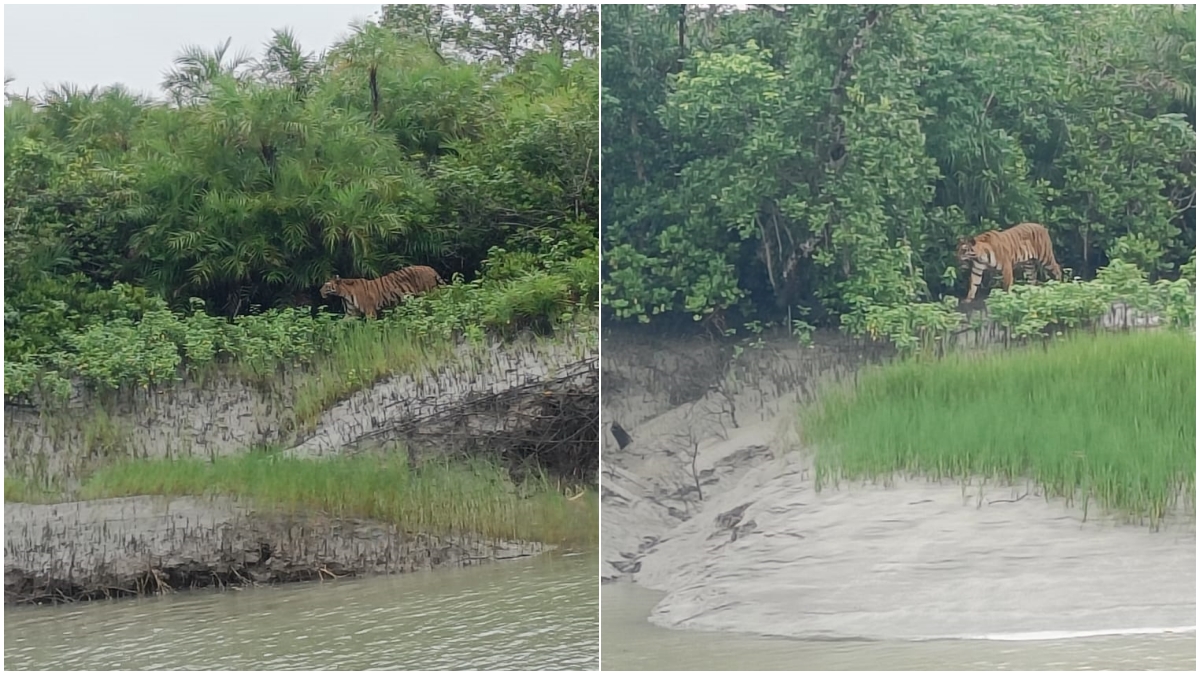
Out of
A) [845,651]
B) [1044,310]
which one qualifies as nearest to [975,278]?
[1044,310]

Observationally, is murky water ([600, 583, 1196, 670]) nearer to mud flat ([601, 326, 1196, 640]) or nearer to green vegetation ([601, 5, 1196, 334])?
mud flat ([601, 326, 1196, 640])

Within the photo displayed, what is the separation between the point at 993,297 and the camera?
6.02 meters

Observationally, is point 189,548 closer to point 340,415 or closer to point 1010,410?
point 340,415

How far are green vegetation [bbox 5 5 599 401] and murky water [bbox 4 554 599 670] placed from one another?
0.84m

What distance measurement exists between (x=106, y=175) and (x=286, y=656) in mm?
2080

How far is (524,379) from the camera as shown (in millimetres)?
6020

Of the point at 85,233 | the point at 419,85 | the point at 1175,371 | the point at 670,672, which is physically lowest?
the point at 670,672

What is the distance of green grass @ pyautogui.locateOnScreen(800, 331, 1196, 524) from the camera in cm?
599

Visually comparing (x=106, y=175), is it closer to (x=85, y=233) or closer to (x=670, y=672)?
(x=85, y=233)

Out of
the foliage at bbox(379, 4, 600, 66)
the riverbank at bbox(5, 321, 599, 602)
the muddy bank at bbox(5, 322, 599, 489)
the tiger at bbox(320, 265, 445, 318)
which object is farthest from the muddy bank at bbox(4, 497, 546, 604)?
the foliage at bbox(379, 4, 600, 66)

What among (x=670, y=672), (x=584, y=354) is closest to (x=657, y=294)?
(x=584, y=354)

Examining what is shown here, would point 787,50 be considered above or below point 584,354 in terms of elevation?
above

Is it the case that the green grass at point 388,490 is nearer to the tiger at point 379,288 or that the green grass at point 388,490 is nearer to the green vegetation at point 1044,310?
the tiger at point 379,288

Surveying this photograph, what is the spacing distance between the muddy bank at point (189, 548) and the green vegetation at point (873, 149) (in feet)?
4.31
